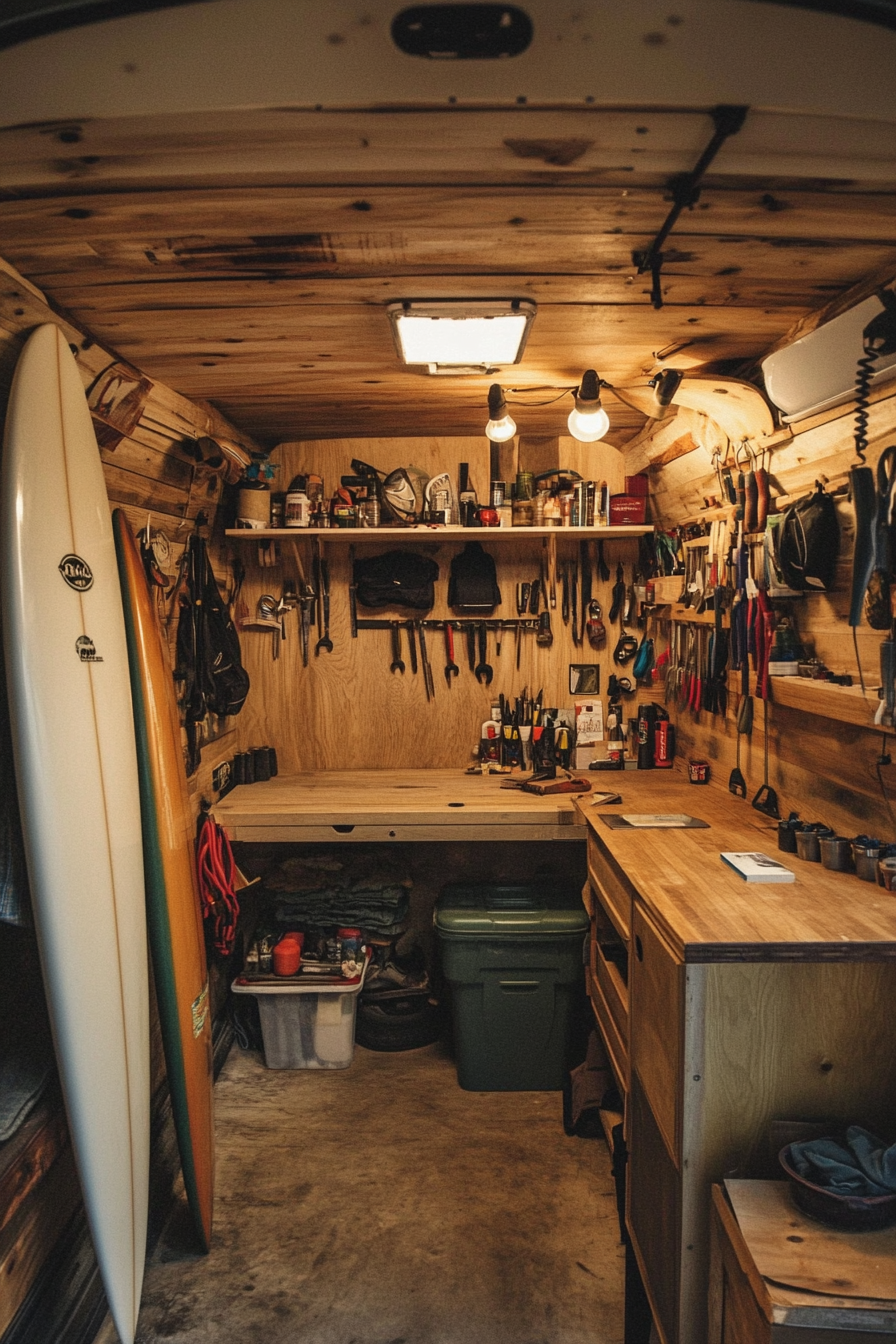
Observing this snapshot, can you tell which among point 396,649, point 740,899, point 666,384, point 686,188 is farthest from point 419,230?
point 396,649

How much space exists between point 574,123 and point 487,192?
27 cm

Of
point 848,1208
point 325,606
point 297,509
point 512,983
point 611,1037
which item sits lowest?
point 512,983

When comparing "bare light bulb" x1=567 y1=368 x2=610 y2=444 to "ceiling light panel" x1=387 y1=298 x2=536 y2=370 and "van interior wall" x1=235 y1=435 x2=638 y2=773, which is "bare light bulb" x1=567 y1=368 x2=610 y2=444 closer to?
"ceiling light panel" x1=387 y1=298 x2=536 y2=370

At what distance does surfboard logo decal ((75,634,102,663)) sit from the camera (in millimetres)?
2014

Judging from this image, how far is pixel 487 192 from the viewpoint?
141cm

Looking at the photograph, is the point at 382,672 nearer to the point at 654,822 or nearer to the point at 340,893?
the point at 340,893

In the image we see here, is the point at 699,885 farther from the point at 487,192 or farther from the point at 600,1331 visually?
the point at 487,192

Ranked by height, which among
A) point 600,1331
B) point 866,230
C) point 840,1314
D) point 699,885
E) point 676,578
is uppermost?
point 866,230

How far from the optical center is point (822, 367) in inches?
75.5

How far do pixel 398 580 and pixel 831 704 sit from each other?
217 cm

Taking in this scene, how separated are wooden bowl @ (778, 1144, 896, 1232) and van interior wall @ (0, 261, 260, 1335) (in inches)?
63.7

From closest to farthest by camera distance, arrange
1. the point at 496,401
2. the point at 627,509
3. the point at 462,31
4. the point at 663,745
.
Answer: the point at 462,31 → the point at 496,401 → the point at 627,509 → the point at 663,745

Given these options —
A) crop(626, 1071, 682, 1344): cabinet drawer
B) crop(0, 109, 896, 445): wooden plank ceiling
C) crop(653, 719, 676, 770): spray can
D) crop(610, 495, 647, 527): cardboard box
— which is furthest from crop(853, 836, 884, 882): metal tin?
crop(610, 495, 647, 527): cardboard box

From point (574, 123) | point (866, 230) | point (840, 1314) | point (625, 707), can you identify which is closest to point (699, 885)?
point (840, 1314)
